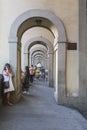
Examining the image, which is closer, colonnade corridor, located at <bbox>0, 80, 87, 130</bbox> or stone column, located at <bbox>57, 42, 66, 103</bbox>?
colonnade corridor, located at <bbox>0, 80, 87, 130</bbox>

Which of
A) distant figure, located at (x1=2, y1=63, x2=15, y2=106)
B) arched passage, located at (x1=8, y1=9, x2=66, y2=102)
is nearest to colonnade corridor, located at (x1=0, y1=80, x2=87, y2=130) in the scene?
distant figure, located at (x1=2, y1=63, x2=15, y2=106)

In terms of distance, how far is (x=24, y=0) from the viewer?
11.5 meters

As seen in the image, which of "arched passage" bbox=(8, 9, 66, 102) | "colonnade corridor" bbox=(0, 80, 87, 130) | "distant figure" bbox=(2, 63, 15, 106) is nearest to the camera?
"colonnade corridor" bbox=(0, 80, 87, 130)

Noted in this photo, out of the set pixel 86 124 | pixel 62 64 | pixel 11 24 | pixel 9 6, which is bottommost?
pixel 86 124

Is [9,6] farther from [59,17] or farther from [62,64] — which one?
[62,64]

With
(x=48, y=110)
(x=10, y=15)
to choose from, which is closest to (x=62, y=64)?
(x=48, y=110)

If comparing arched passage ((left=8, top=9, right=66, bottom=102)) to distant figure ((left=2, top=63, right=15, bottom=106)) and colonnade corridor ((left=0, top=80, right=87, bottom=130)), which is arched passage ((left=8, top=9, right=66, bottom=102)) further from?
colonnade corridor ((left=0, top=80, right=87, bottom=130))

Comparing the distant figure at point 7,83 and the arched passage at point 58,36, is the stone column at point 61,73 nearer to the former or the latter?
the arched passage at point 58,36

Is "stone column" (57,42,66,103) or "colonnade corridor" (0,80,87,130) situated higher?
"stone column" (57,42,66,103)

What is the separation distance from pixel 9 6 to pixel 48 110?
4.73 meters

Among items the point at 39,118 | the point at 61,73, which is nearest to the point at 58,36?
the point at 61,73

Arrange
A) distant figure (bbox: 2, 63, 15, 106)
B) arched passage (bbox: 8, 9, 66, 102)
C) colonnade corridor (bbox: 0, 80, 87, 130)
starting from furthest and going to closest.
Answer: arched passage (bbox: 8, 9, 66, 102), distant figure (bbox: 2, 63, 15, 106), colonnade corridor (bbox: 0, 80, 87, 130)

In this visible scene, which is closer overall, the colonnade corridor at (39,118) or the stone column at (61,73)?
the colonnade corridor at (39,118)

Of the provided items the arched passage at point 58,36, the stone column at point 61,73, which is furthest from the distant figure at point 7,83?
the stone column at point 61,73
